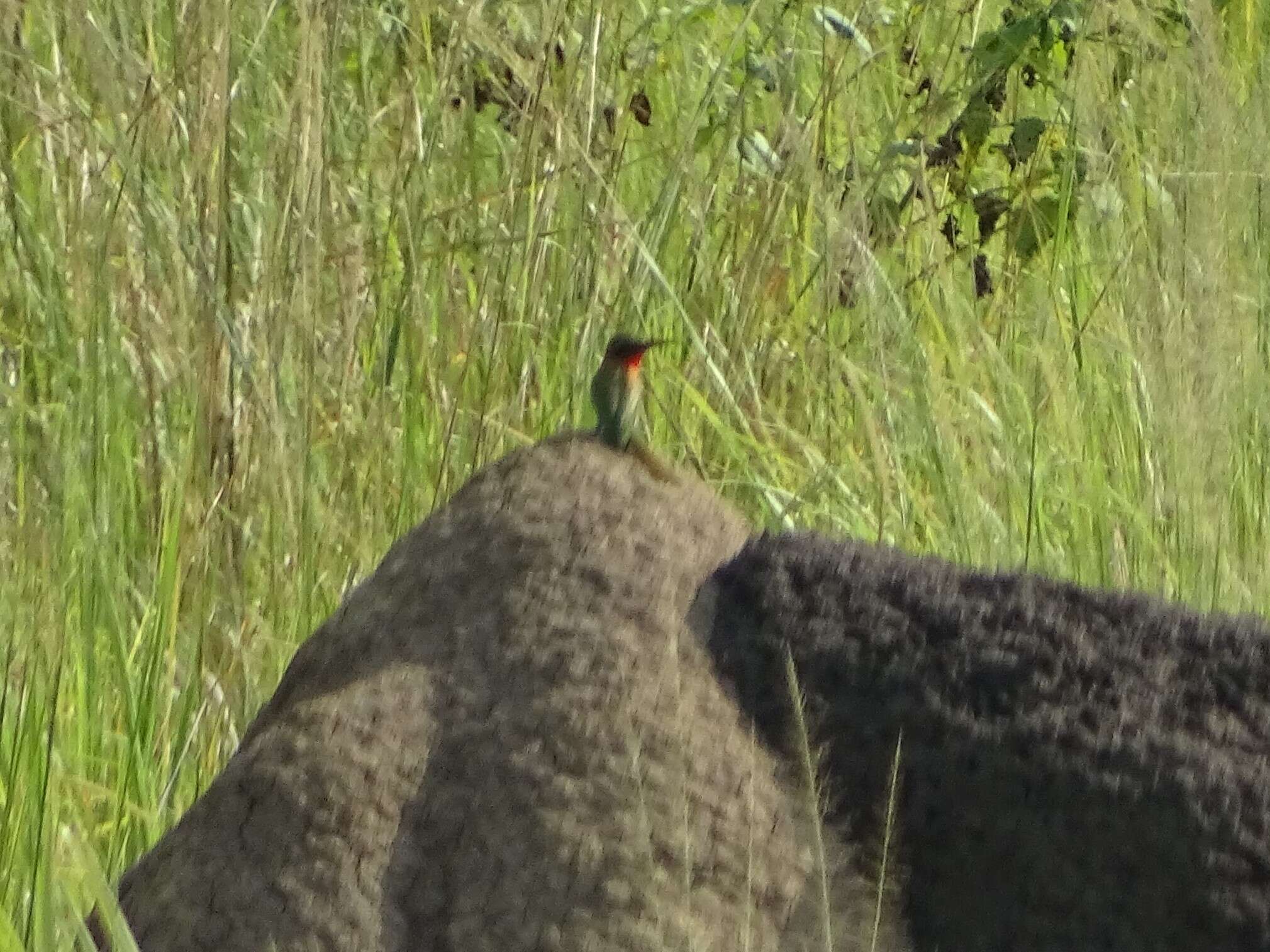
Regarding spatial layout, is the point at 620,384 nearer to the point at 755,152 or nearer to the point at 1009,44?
the point at 755,152

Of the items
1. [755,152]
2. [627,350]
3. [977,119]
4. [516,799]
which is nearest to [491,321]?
[627,350]

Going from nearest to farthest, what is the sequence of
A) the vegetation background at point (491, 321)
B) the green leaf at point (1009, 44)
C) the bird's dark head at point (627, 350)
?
the vegetation background at point (491, 321), the bird's dark head at point (627, 350), the green leaf at point (1009, 44)

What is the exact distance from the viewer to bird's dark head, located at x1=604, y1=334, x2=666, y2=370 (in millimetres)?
2578

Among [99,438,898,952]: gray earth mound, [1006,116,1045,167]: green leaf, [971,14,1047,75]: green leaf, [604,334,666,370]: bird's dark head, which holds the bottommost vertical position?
[99,438,898,952]: gray earth mound

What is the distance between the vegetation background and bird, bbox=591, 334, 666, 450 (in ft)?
0.56

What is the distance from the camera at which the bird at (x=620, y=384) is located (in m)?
2.42

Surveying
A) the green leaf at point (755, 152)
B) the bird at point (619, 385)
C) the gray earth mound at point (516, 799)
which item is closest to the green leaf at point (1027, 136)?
the green leaf at point (755, 152)

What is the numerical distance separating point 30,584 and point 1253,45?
343 cm

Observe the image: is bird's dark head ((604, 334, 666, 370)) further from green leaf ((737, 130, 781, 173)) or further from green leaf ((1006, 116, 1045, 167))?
green leaf ((1006, 116, 1045, 167))

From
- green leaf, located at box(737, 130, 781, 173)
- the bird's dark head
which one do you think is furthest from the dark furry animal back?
green leaf, located at box(737, 130, 781, 173)

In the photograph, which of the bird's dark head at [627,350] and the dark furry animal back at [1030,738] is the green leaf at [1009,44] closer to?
the bird's dark head at [627,350]

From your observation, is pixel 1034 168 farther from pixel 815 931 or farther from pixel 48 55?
pixel 815 931

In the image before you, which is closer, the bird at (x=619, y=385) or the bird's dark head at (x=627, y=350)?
the bird at (x=619, y=385)

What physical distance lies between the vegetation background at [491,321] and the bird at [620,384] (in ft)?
0.56
